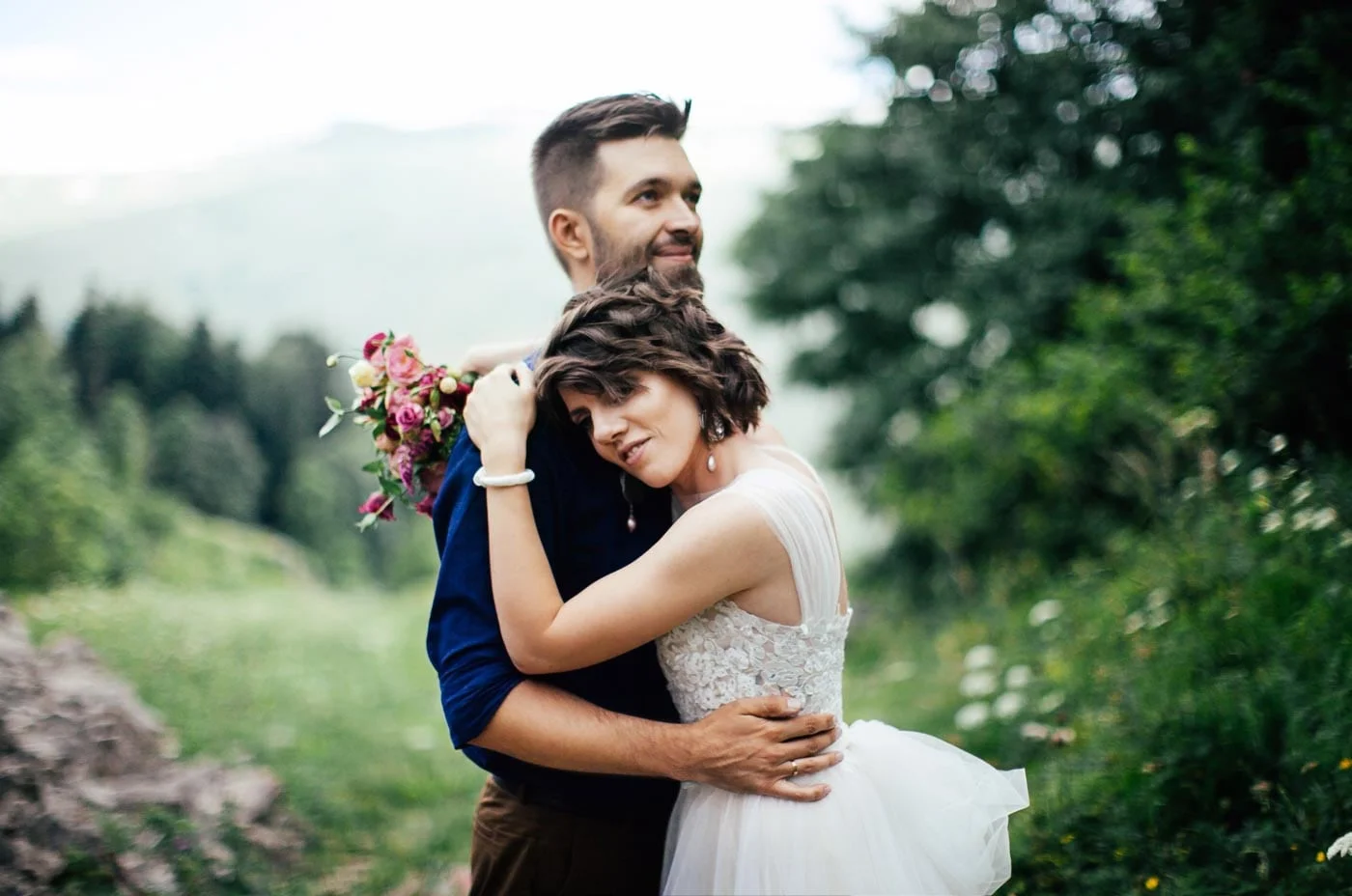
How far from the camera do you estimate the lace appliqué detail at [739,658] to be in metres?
2.20

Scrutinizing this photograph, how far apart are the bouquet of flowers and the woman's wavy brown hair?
0.42 m

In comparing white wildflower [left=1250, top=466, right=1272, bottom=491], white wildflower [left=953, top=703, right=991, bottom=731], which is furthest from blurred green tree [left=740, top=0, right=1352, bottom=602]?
Result: white wildflower [left=953, top=703, right=991, bottom=731]

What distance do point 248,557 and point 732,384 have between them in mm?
7593

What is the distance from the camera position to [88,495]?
21.8 ft

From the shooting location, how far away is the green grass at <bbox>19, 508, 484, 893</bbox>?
16.0 ft

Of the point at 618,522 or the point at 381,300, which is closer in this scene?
the point at 618,522

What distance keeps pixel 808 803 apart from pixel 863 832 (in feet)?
0.44

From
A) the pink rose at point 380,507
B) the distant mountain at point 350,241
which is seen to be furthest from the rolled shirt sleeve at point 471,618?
the distant mountain at point 350,241

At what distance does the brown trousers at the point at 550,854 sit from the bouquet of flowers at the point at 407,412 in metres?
0.82

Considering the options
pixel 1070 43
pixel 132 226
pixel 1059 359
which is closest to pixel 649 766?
pixel 1059 359

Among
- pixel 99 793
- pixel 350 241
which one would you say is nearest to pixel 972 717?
pixel 99 793

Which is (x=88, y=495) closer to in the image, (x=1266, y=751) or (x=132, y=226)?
(x=132, y=226)

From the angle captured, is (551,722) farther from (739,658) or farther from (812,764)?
(812,764)

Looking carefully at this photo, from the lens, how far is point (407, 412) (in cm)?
251
